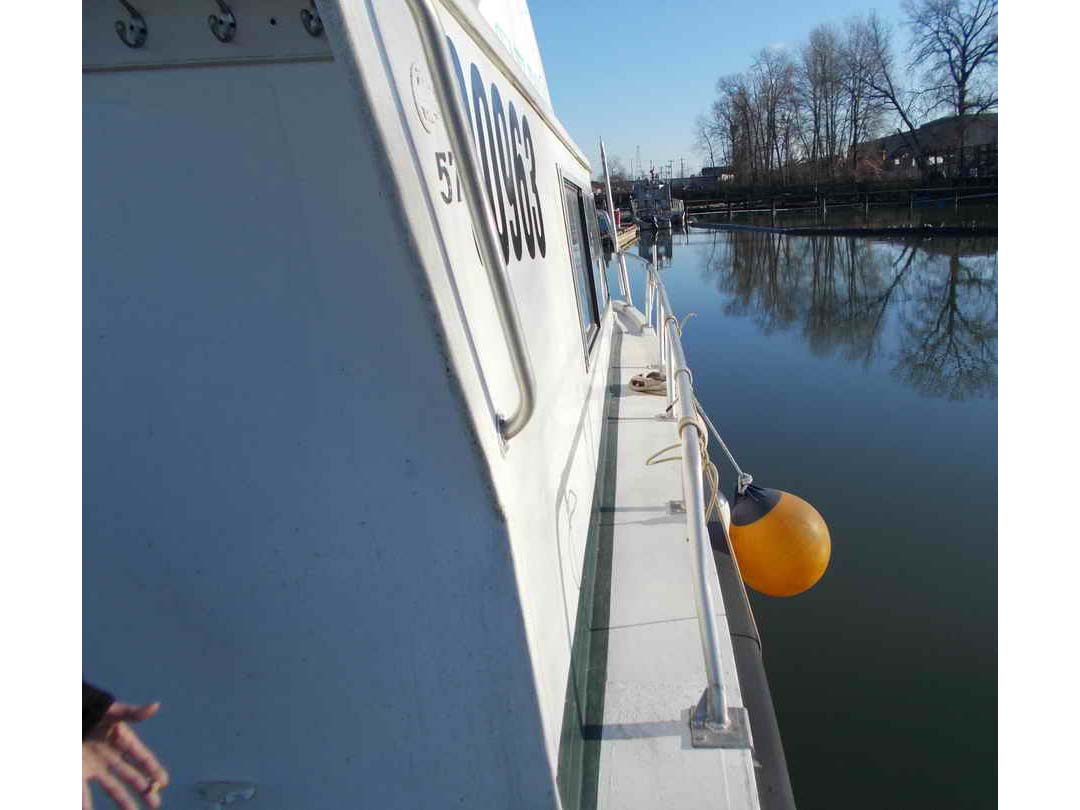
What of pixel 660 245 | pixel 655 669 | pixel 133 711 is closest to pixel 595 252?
pixel 655 669

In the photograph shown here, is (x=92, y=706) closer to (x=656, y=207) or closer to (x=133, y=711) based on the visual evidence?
(x=133, y=711)

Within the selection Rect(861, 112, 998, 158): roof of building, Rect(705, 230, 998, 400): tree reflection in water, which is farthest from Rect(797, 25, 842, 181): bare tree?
Rect(705, 230, 998, 400): tree reflection in water

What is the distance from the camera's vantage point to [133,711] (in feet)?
4.43

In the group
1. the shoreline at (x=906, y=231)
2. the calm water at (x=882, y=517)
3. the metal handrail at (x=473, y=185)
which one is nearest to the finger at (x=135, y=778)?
the metal handrail at (x=473, y=185)

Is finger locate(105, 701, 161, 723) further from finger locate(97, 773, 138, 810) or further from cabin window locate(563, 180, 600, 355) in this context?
cabin window locate(563, 180, 600, 355)

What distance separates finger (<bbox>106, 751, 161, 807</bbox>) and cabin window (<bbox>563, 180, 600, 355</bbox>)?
2587mm

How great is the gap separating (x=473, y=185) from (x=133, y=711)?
1.31m

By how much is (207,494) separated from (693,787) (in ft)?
4.51

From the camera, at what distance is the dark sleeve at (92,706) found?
1213 millimetres

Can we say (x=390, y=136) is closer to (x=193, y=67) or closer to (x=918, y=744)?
(x=193, y=67)

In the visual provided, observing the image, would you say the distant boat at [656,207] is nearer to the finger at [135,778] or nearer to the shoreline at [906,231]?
the shoreline at [906,231]

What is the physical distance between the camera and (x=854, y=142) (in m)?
49.2

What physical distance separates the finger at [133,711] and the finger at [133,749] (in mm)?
20

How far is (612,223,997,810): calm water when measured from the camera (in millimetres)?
3373
